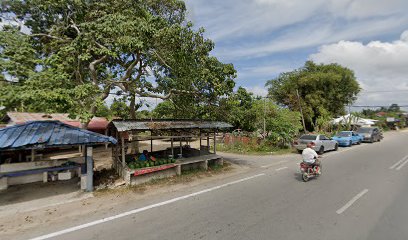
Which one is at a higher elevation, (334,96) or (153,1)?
(153,1)

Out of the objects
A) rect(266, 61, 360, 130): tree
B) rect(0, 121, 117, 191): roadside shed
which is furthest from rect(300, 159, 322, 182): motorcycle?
rect(266, 61, 360, 130): tree

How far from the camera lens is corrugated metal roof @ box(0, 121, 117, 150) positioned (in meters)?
7.53

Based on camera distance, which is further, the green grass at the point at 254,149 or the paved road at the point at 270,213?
the green grass at the point at 254,149

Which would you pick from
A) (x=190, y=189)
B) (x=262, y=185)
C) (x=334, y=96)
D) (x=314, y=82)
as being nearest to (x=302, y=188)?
(x=262, y=185)

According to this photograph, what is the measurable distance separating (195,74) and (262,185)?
19.2ft

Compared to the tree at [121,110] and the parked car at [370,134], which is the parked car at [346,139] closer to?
the parked car at [370,134]

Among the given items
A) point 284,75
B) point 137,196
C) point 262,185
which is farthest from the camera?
point 284,75

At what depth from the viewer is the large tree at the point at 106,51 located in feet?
27.3

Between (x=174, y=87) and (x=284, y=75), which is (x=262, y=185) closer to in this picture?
(x=174, y=87)

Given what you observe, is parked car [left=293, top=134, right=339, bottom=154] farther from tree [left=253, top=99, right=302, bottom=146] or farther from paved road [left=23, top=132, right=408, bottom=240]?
paved road [left=23, top=132, right=408, bottom=240]

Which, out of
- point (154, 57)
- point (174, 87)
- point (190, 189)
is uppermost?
point (154, 57)

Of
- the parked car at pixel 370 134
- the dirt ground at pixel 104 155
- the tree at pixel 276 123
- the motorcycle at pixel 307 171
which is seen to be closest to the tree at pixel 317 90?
the parked car at pixel 370 134

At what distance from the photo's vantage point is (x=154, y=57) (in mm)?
11555

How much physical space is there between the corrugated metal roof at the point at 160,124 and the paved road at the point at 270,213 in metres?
3.28
